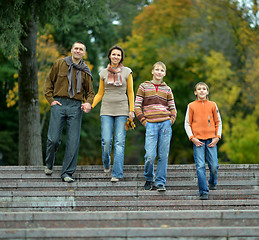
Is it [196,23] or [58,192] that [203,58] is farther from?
[58,192]

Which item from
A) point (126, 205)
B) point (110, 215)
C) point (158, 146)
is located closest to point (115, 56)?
point (158, 146)

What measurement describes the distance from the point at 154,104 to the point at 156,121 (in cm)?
27

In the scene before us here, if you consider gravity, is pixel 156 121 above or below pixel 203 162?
above

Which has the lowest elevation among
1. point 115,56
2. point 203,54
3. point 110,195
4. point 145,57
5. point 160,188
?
point 110,195

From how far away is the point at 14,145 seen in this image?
20609mm

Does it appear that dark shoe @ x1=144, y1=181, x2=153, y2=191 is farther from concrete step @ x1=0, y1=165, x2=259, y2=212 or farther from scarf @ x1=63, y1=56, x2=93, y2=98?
scarf @ x1=63, y1=56, x2=93, y2=98

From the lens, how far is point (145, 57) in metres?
27.2

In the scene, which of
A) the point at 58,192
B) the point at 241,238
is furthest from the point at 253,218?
the point at 58,192

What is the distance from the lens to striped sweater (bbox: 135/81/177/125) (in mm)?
7137

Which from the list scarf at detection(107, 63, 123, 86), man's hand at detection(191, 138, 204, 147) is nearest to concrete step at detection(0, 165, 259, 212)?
man's hand at detection(191, 138, 204, 147)

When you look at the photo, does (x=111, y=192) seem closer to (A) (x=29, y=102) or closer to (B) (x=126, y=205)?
→ (B) (x=126, y=205)

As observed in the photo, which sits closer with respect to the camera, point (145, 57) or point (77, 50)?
point (77, 50)

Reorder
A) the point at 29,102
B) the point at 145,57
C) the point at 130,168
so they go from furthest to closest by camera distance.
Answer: the point at 145,57 → the point at 29,102 → the point at 130,168

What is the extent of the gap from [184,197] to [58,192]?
5.99 ft
